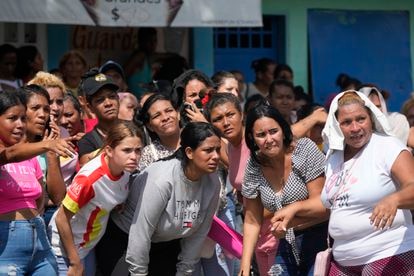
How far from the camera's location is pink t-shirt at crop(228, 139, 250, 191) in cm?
705

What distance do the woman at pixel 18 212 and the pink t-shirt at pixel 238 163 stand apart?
152cm

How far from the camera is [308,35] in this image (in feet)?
40.7

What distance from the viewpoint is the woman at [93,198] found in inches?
247

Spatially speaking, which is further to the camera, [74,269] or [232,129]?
[232,129]

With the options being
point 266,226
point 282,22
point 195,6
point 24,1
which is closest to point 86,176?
point 266,226

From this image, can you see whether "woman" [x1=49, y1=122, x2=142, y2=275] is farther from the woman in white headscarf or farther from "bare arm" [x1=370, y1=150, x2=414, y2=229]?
the woman in white headscarf

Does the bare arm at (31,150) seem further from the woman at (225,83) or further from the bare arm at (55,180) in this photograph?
the woman at (225,83)

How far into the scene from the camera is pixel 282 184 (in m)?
6.54

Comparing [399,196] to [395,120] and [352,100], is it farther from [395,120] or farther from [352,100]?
[395,120]

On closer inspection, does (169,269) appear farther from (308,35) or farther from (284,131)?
(308,35)

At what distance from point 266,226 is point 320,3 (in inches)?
246

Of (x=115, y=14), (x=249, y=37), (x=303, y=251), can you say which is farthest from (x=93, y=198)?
(x=249, y=37)

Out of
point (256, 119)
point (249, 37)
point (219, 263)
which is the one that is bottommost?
point (219, 263)

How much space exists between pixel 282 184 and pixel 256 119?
464 millimetres
